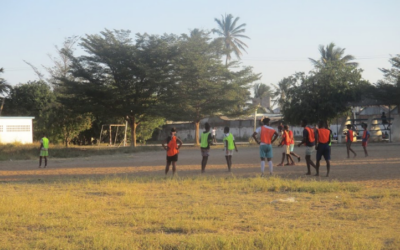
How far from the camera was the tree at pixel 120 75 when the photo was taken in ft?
136

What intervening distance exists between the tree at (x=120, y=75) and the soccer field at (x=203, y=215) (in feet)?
92.3

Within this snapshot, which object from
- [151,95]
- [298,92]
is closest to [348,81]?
[298,92]

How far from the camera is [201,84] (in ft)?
143

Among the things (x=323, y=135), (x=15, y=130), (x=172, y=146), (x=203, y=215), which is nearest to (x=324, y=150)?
(x=323, y=135)

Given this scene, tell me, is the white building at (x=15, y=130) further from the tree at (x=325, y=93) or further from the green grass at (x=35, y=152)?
the tree at (x=325, y=93)

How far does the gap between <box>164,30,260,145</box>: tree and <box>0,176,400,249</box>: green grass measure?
2967 cm

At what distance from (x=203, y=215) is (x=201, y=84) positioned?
116 ft

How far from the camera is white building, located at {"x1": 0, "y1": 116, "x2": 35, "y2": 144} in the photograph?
4272 cm

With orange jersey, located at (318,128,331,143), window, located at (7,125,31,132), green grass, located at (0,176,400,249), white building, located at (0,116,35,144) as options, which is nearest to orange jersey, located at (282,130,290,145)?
orange jersey, located at (318,128,331,143)

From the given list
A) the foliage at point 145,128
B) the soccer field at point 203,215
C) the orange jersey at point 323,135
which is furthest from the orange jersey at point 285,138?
the foliage at point 145,128

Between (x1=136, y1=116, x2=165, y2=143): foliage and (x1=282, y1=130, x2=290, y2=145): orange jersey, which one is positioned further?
(x1=136, y1=116, x2=165, y2=143): foliage

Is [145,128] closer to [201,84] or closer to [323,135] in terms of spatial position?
[201,84]

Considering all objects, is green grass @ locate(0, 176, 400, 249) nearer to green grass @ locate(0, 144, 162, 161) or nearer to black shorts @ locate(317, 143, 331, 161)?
black shorts @ locate(317, 143, 331, 161)

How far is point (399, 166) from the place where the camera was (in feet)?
61.1
